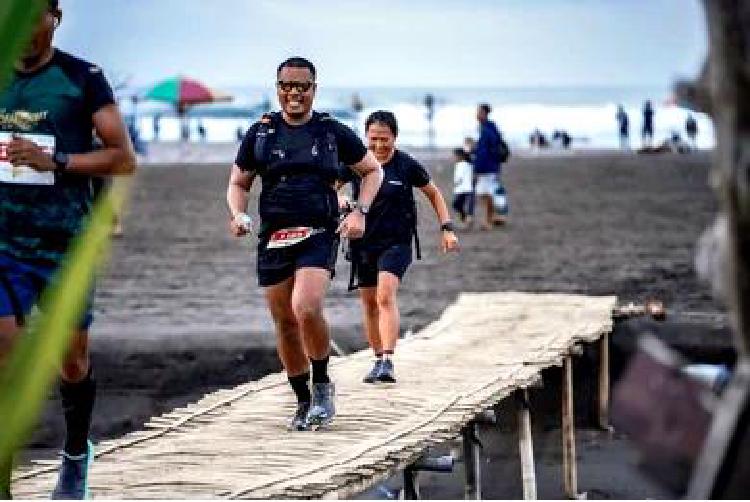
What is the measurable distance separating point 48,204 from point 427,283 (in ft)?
51.6

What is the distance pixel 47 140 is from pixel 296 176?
268 centimetres

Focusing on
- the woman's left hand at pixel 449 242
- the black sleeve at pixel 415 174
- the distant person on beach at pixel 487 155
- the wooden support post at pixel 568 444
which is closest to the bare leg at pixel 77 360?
the black sleeve at pixel 415 174

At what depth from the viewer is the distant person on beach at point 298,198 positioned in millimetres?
8344

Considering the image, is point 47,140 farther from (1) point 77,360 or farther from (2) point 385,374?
(2) point 385,374

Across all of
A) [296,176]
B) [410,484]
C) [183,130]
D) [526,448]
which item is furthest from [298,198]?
[183,130]

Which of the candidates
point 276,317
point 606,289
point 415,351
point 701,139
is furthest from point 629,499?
point 701,139

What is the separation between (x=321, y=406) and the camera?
873cm

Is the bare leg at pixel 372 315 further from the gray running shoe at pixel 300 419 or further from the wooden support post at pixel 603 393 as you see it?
the wooden support post at pixel 603 393

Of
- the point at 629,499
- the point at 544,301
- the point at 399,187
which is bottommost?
the point at 629,499

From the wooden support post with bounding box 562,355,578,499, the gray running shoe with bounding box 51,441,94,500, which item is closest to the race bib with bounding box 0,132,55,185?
the gray running shoe with bounding box 51,441,94,500

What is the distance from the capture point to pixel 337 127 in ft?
28.0

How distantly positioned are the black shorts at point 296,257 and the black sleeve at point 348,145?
0.38 m

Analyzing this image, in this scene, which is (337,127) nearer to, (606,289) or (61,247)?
(61,247)

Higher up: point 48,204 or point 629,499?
point 48,204
